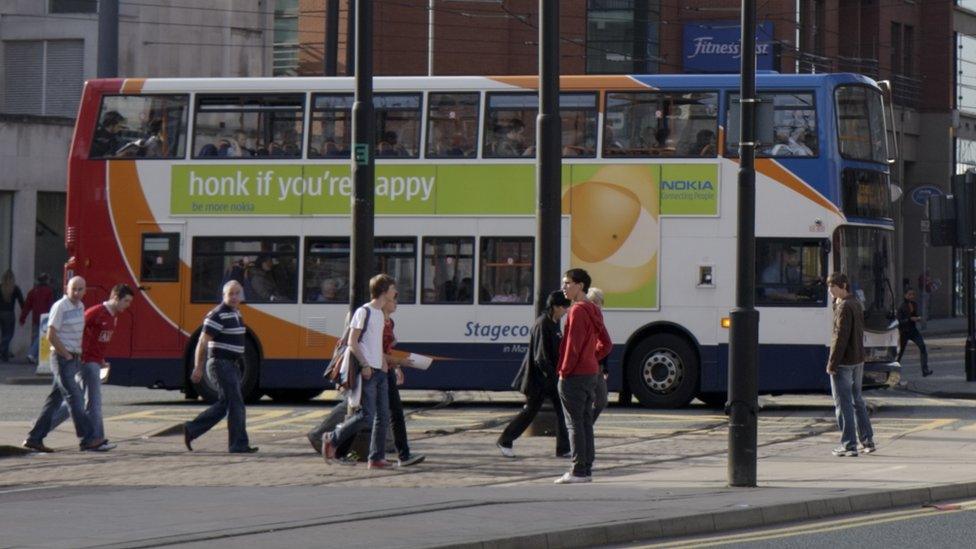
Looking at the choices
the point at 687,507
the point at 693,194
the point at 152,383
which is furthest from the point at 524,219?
the point at 687,507

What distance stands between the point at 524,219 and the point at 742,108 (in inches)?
349

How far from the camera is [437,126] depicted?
23.0 m

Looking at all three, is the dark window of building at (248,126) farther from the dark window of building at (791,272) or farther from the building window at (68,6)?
the building window at (68,6)

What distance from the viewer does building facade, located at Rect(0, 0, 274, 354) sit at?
36.8 meters

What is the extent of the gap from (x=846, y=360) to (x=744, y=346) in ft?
11.8

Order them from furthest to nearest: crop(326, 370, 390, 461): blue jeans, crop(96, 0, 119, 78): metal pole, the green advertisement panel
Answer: crop(96, 0, 119, 78): metal pole
the green advertisement panel
crop(326, 370, 390, 461): blue jeans

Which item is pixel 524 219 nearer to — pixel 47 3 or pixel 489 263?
pixel 489 263

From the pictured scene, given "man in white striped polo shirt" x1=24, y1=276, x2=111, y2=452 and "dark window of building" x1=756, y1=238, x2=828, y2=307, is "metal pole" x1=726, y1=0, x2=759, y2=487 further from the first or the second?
"dark window of building" x1=756, y1=238, x2=828, y2=307

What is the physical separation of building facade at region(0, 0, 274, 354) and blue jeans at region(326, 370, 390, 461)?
73.4 feet

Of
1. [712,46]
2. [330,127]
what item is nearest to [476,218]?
[330,127]

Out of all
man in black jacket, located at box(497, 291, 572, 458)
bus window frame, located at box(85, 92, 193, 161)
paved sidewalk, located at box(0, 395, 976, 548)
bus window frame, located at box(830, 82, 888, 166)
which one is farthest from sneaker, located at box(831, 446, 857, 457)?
bus window frame, located at box(85, 92, 193, 161)

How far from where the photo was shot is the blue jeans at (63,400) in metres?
17.2

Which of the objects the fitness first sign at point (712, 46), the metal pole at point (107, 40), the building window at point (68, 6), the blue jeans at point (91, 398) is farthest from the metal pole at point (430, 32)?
the blue jeans at point (91, 398)

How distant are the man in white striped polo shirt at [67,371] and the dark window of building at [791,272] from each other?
29.7ft
